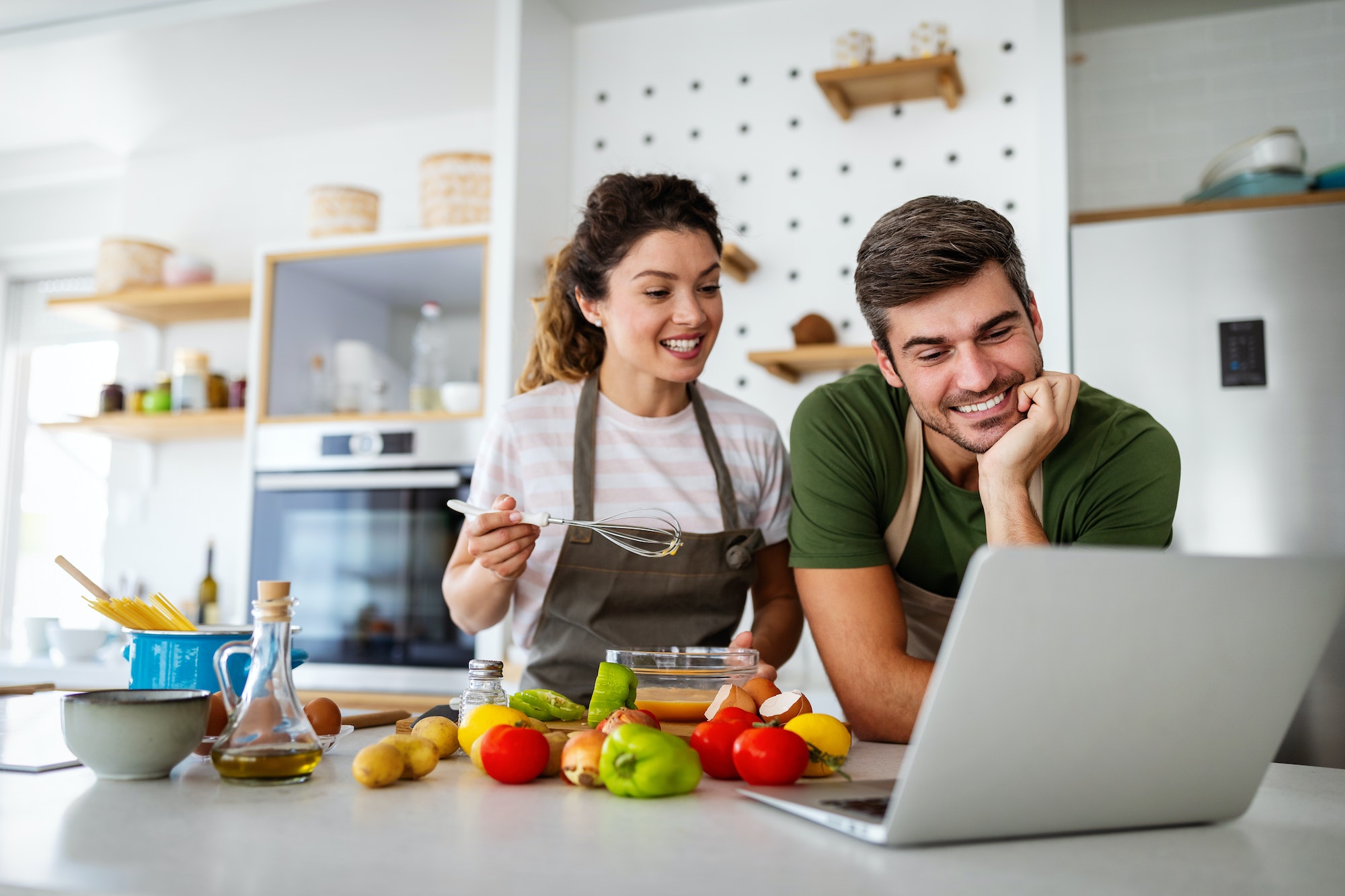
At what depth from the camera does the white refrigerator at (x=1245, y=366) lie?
2.29 meters

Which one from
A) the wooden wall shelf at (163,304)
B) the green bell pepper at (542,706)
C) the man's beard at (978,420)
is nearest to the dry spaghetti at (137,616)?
the green bell pepper at (542,706)

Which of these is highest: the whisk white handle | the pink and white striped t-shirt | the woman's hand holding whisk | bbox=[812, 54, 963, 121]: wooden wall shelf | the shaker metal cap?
bbox=[812, 54, 963, 121]: wooden wall shelf

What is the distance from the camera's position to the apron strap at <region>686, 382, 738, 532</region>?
5.26ft

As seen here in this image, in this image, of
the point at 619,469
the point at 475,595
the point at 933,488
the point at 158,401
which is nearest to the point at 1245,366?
the point at 933,488

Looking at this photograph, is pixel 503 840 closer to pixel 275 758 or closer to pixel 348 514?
pixel 275 758

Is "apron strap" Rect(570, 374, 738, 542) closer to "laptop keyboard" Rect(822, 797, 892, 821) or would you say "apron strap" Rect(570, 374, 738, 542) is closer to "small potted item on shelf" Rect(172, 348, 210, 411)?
"laptop keyboard" Rect(822, 797, 892, 821)

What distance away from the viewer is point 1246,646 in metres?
0.66

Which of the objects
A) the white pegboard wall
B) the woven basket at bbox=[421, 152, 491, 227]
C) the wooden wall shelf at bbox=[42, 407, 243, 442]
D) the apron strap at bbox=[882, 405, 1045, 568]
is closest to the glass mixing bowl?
the apron strap at bbox=[882, 405, 1045, 568]

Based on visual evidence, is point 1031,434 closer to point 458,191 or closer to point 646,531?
point 646,531

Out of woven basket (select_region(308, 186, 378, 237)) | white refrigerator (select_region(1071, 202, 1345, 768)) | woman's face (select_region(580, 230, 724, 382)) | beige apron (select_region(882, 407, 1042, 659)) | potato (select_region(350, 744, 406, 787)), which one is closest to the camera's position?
potato (select_region(350, 744, 406, 787))

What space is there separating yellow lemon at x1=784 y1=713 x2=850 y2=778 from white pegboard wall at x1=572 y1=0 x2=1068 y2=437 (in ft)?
6.48

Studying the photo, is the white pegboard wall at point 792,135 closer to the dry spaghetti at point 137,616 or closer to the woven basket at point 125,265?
the woven basket at point 125,265

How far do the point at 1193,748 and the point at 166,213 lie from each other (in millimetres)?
3991

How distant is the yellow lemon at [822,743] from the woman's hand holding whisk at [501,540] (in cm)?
49
